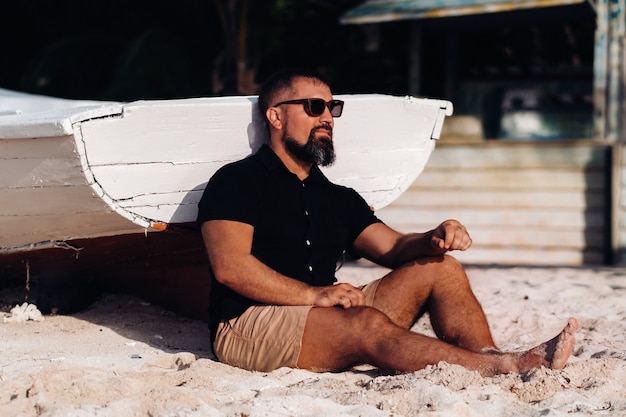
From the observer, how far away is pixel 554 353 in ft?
11.9

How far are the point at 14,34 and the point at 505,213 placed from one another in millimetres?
7281

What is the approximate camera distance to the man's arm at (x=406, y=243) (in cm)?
399

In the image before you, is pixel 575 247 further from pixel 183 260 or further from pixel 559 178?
pixel 183 260

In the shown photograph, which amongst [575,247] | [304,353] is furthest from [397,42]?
[304,353]

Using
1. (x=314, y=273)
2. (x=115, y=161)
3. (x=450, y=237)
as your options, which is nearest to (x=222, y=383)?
(x=314, y=273)

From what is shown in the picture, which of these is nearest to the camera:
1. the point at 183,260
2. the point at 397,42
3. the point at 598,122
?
the point at 183,260

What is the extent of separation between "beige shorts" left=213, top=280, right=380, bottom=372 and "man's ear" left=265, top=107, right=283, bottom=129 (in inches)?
33.4

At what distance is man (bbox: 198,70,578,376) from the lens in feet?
12.1

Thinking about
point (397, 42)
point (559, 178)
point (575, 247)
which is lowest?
point (575, 247)

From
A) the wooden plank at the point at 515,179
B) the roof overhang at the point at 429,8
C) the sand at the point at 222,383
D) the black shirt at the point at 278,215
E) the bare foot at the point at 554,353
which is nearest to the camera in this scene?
the sand at the point at 222,383

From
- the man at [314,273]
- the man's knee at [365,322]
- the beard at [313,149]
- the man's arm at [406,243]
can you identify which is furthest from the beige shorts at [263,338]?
the beard at [313,149]

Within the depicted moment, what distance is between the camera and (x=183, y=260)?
5.09 metres

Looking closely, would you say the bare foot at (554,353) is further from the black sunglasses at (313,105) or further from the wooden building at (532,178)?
the wooden building at (532,178)

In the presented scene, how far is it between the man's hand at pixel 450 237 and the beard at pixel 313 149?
0.57 meters
